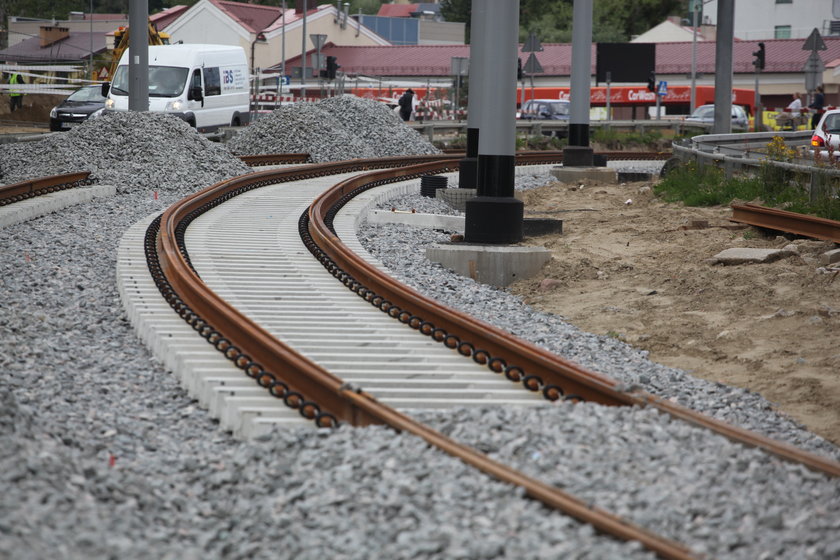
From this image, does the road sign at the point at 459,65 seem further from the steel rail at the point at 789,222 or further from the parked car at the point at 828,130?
the steel rail at the point at 789,222

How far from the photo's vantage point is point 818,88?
115 feet

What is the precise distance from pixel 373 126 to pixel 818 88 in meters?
14.6

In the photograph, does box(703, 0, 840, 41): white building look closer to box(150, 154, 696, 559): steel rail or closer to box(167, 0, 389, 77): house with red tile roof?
box(167, 0, 389, 77): house with red tile roof

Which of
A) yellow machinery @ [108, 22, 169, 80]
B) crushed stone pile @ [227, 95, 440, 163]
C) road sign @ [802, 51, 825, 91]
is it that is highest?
yellow machinery @ [108, 22, 169, 80]

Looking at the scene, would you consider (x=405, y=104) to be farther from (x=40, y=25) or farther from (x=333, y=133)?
(x=40, y=25)

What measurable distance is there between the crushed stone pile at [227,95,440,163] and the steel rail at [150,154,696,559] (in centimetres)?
1495

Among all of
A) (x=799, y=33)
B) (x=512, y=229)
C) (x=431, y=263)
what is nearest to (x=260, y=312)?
(x=431, y=263)

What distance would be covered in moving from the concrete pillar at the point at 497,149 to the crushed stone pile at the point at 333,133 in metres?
12.6

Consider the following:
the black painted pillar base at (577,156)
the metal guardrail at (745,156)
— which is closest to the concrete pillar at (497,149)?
the metal guardrail at (745,156)

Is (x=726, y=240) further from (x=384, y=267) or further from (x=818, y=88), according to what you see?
(x=818, y=88)

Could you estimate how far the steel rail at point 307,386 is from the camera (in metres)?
4.76

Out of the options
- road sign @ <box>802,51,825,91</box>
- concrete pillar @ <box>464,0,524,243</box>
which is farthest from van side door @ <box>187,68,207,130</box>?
concrete pillar @ <box>464,0,524,243</box>

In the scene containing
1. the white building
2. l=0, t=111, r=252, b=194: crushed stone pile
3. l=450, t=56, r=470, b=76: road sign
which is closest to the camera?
l=0, t=111, r=252, b=194: crushed stone pile

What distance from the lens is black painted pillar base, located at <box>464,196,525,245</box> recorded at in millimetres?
13219
